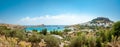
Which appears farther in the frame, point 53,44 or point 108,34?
point 53,44

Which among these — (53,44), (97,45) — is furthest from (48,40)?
(97,45)

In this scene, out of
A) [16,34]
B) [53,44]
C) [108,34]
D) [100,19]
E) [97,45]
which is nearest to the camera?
[97,45]

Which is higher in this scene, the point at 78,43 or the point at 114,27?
the point at 114,27

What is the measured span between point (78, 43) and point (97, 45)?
864 millimetres

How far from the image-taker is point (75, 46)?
28.6 feet

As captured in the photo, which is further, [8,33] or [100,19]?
[100,19]

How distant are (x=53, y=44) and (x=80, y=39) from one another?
2.97 m

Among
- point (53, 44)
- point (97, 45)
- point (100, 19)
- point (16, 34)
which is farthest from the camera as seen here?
point (100, 19)

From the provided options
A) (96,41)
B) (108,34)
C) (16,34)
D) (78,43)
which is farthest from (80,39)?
(16,34)

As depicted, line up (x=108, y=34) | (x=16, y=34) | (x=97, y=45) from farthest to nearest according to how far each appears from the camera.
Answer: (x=16, y=34)
(x=108, y=34)
(x=97, y=45)

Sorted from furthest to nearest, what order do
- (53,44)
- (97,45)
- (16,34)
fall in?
(16,34) → (53,44) → (97,45)

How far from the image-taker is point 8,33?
12320 millimetres

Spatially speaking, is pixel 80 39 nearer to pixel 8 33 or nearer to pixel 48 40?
pixel 48 40

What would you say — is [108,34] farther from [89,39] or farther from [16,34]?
[16,34]
